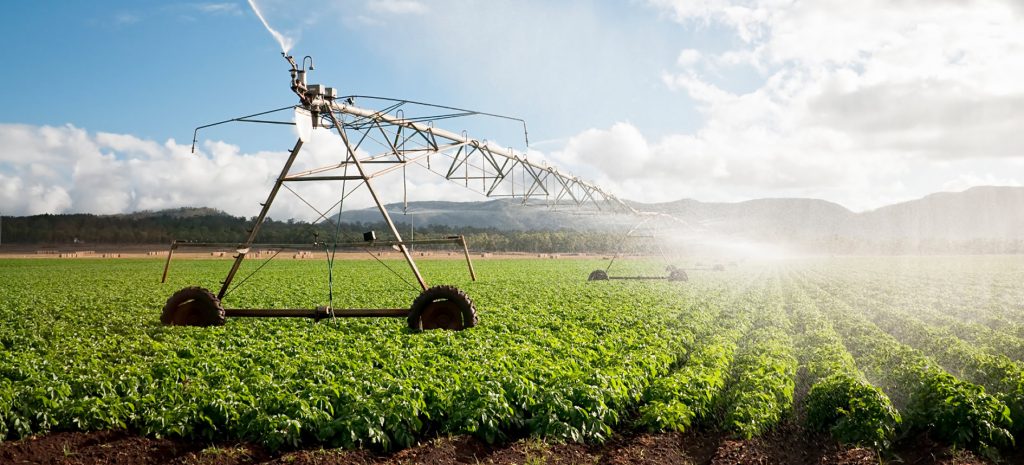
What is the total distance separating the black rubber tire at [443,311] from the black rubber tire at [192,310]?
17.7ft

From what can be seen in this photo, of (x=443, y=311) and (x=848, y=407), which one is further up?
(x=443, y=311)

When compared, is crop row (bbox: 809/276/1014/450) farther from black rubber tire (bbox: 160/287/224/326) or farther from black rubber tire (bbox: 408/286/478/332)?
black rubber tire (bbox: 160/287/224/326)

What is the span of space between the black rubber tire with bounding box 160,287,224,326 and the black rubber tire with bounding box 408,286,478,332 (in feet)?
17.7

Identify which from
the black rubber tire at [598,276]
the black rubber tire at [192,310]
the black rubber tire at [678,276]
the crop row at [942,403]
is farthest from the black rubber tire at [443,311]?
the black rubber tire at [678,276]

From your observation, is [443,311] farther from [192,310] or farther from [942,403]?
[942,403]

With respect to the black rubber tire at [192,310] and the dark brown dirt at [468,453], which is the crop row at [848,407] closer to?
the dark brown dirt at [468,453]

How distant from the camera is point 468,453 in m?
8.98

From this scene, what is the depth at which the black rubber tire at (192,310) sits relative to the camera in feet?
58.6

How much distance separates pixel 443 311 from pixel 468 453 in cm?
827

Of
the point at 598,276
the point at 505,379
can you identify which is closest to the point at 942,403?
the point at 505,379

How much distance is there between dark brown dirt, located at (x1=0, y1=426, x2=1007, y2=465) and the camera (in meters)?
8.66

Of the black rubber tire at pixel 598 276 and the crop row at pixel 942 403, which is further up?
the black rubber tire at pixel 598 276

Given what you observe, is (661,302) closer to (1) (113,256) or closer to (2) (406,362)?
(2) (406,362)

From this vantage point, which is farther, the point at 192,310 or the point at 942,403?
the point at 192,310
